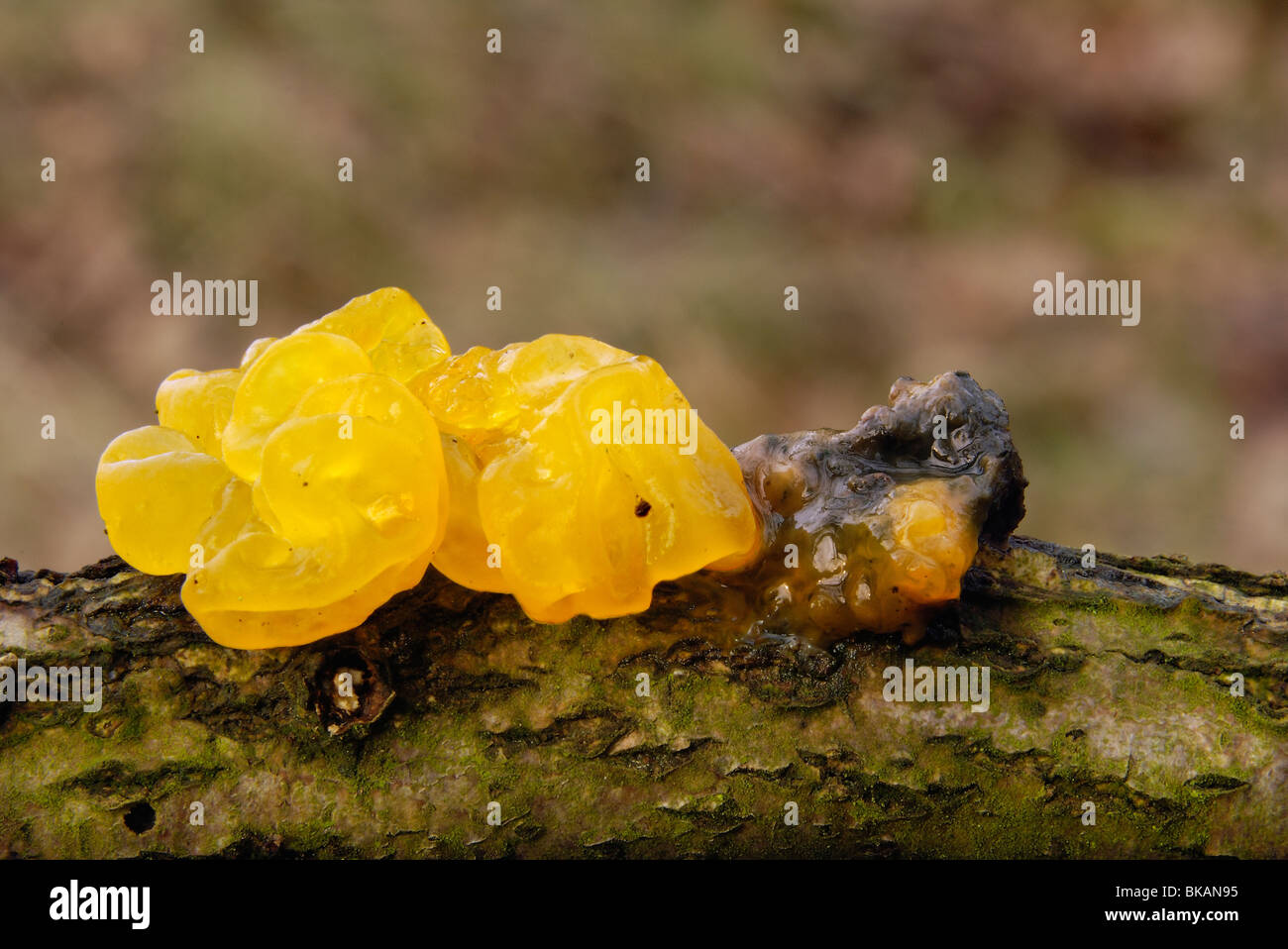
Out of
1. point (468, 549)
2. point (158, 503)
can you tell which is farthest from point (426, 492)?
point (158, 503)

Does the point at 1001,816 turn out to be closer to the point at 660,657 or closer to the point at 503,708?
the point at 660,657

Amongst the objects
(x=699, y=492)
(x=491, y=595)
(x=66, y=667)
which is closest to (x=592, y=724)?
(x=491, y=595)

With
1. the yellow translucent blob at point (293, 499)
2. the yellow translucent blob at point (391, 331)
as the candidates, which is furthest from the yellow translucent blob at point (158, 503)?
the yellow translucent blob at point (391, 331)

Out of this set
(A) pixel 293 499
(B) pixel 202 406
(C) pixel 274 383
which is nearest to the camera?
(A) pixel 293 499

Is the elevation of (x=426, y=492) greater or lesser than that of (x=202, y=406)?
lesser

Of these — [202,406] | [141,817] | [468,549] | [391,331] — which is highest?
[391,331]

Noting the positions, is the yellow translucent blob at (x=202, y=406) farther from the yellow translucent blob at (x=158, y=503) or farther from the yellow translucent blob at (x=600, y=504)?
the yellow translucent blob at (x=600, y=504)

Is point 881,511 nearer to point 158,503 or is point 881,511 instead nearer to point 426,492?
point 426,492
